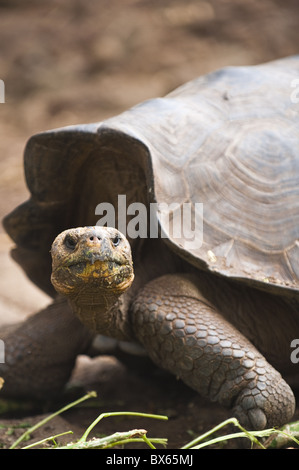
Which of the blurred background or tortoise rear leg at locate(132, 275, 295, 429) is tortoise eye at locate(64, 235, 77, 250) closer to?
tortoise rear leg at locate(132, 275, 295, 429)

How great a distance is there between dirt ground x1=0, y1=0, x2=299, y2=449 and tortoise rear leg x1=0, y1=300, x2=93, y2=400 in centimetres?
484

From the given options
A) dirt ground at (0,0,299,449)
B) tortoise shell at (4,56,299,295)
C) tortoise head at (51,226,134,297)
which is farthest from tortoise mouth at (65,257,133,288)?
dirt ground at (0,0,299,449)

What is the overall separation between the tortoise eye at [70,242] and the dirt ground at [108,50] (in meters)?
5.80

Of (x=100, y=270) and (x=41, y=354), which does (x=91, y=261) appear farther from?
(x=41, y=354)

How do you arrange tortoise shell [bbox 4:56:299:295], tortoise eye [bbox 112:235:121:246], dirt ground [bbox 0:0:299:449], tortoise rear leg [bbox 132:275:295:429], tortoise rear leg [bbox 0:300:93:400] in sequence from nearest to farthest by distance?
tortoise eye [bbox 112:235:121:246], tortoise rear leg [bbox 132:275:295:429], tortoise shell [bbox 4:56:299:295], tortoise rear leg [bbox 0:300:93:400], dirt ground [bbox 0:0:299:449]

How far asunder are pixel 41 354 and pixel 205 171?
1353 millimetres

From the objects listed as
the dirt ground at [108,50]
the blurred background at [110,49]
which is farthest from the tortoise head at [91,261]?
the blurred background at [110,49]

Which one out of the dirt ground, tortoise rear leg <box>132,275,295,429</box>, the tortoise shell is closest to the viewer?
tortoise rear leg <box>132,275,295,429</box>

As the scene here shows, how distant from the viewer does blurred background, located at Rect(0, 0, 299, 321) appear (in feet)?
29.0

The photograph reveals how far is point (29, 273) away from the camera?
394 cm

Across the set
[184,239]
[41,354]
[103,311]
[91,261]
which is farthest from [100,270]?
[41,354]

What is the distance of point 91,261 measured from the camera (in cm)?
228

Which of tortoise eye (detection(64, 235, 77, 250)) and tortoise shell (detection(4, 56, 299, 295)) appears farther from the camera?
tortoise shell (detection(4, 56, 299, 295))

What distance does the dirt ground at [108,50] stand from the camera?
8.81 metres
